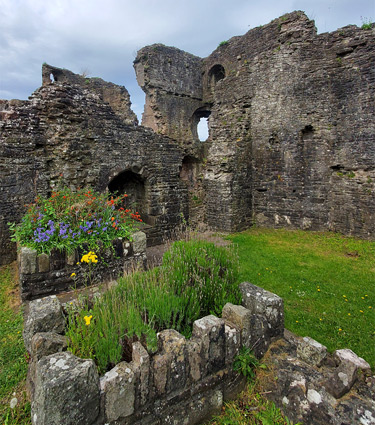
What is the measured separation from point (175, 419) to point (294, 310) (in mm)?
3239

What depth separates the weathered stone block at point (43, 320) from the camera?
103 inches

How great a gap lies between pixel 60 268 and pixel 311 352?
4157 millimetres

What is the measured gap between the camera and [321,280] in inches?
240

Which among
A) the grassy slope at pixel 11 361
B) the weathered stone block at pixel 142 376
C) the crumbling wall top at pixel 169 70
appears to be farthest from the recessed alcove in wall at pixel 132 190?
the crumbling wall top at pixel 169 70

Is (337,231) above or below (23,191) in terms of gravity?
below

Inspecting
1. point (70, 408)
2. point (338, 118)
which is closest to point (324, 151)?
point (338, 118)

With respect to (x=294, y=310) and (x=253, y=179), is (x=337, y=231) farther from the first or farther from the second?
(x=294, y=310)

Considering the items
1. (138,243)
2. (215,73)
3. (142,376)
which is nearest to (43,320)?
(142,376)

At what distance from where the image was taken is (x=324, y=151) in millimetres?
10141

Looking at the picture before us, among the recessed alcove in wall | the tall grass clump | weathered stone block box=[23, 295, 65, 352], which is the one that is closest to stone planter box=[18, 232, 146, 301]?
the tall grass clump

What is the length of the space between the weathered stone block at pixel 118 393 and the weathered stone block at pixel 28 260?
3.34m

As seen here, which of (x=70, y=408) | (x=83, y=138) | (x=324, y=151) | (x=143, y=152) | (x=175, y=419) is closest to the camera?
(x=70, y=408)

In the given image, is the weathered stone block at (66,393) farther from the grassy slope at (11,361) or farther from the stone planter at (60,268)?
the stone planter at (60,268)

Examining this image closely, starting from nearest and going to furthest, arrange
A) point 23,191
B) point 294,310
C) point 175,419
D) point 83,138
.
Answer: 1. point 175,419
2. point 294,310
3. point 23,191
4. point 83,138
